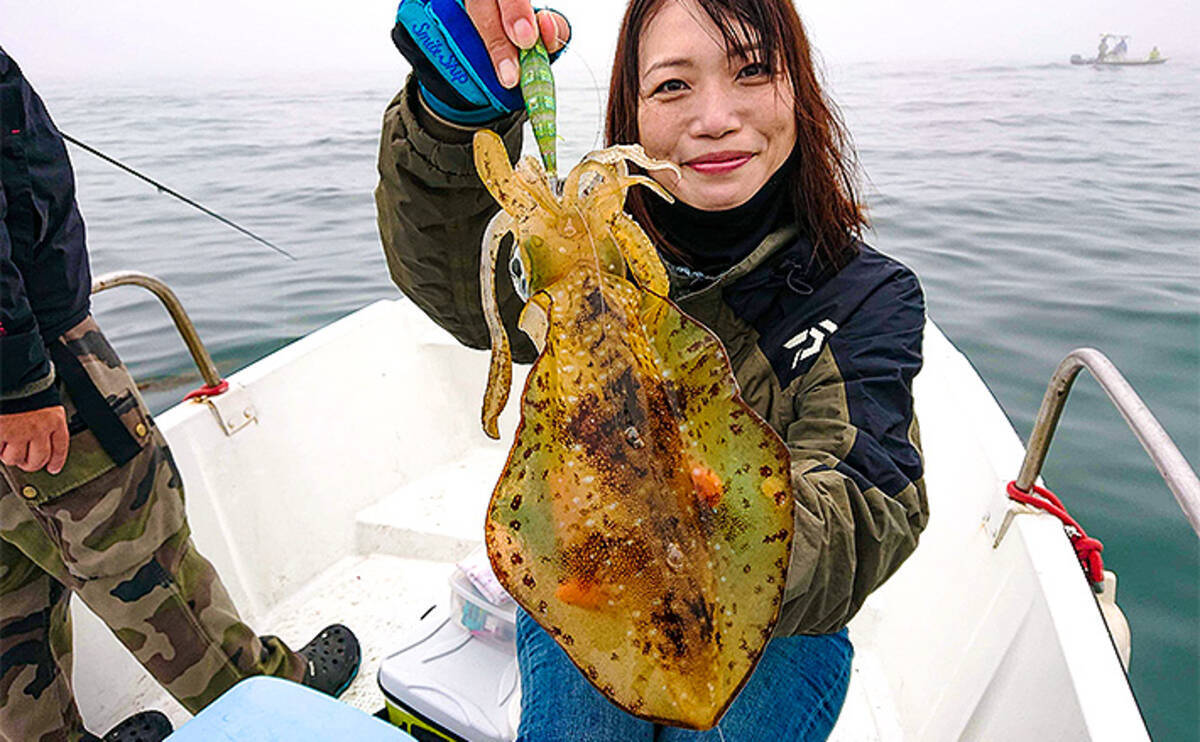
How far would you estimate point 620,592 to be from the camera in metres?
0.79

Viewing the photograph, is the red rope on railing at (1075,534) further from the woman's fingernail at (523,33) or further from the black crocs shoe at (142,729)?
the black crocs shoe at (142,729)

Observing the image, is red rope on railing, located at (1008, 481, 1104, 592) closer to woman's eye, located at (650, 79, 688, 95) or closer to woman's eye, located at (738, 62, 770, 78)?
woman's eye, located at (738, 62, 770, 78)

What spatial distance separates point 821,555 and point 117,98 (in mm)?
32596

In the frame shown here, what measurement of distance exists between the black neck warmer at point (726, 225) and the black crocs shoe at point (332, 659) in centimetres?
220

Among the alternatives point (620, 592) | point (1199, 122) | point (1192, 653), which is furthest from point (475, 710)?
point (1199, 122)

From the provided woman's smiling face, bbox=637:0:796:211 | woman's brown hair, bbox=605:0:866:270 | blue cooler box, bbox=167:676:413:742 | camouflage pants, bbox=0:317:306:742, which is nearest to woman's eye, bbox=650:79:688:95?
woman's smiling face, bbox=637:0:796:211

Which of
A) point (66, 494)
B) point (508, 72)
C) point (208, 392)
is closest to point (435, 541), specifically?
point (208, 392)

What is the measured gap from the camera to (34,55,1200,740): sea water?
421 centimetres

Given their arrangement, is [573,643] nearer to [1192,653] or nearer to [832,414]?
[832,414]

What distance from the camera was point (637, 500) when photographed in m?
0.82

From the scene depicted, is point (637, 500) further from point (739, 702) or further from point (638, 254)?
point (739, 702)

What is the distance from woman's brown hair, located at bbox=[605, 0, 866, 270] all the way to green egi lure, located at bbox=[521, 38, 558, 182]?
55 cm

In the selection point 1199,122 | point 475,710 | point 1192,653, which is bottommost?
point 1192,653

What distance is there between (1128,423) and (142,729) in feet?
10.9
